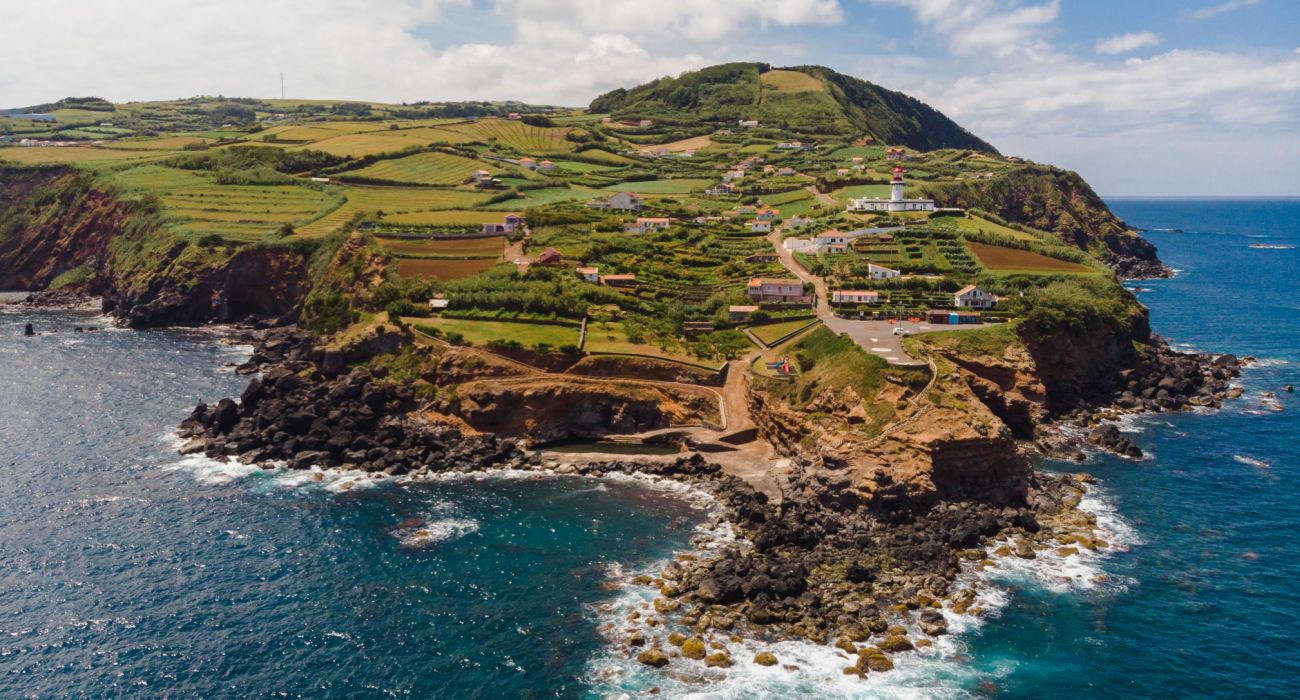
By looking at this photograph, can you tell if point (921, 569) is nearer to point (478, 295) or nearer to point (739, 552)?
point (739, 552)

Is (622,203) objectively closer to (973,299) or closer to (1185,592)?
(973,299)

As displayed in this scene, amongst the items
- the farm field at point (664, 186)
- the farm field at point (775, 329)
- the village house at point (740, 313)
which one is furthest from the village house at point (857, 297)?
the farm field at point (664, 186)

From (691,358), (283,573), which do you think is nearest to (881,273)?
(691,358)

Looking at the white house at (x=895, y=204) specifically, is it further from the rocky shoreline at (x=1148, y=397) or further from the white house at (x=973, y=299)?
the white house at (x=973, y=299)

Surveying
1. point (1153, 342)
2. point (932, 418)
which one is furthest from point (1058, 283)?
point (932, 418)

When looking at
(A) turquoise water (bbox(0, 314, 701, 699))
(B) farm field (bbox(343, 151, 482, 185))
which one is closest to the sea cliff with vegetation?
(A) turquoise water (bbox(0, 314, 701, 699))

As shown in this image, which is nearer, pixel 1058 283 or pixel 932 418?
pixel 932 418

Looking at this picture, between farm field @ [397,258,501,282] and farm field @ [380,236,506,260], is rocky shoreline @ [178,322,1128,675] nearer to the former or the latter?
farm field @ [397,258,501,282]
